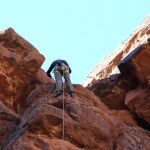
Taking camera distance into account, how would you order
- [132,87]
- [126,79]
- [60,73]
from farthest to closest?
[126,79] < [132,87] < [60,73]

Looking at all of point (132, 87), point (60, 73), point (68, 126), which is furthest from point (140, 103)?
point (68, 126)

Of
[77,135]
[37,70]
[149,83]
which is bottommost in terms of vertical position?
[77,135]

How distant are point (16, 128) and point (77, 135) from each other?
2.68 metres

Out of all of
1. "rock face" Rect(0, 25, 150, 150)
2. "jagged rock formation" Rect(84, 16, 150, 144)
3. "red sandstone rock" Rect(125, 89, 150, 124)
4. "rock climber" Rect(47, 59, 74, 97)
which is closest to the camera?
"rock face" Rect(0, 25, 150, 150)

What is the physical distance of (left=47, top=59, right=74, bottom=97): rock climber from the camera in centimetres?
1737

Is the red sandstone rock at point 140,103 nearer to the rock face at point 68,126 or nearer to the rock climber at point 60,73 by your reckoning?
the rock face at point 68,126

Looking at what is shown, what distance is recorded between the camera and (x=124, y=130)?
17141 millimetres

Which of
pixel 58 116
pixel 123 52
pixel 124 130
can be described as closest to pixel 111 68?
pixel 123 52

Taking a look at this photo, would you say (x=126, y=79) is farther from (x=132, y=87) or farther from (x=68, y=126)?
(x=68, y=126)

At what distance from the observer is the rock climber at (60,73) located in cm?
1737

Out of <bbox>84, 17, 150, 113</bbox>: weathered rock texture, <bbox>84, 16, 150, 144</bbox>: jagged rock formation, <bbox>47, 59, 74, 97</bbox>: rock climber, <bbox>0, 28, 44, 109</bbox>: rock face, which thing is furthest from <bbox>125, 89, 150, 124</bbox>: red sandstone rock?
<bbox>0, 28, 44, 109</bbox>: rock face

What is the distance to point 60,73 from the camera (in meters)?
18.5

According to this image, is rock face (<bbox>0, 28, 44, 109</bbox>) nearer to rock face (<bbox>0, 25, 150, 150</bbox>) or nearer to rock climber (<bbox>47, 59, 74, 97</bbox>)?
rock face (<bbox>0, 25, 150, 150</bbox>)

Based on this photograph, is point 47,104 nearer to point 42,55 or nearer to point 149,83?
point 149,83
